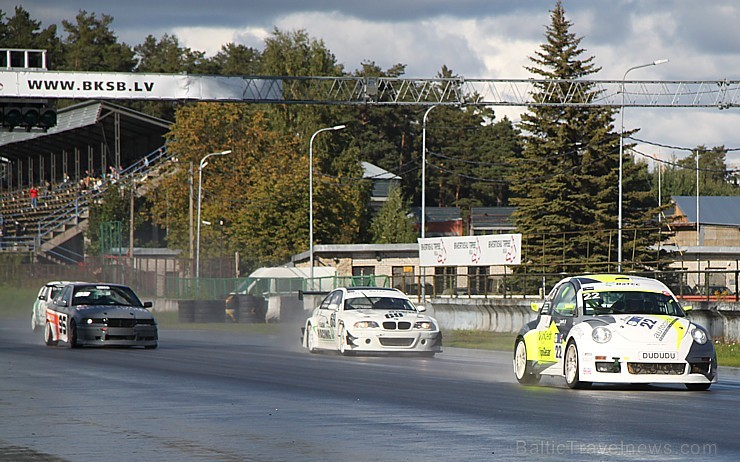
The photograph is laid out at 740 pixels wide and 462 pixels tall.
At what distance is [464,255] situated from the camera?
49219 mm

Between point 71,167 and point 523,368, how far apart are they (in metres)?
91.6

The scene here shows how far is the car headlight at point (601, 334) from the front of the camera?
17.2 meters

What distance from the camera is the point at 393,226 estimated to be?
9956 cm

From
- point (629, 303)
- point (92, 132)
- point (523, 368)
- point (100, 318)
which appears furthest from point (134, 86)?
point (92, 132)

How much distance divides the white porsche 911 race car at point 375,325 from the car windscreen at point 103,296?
16.0 ft

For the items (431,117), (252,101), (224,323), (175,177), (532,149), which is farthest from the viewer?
(431,117)

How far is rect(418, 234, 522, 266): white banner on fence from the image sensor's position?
149ft

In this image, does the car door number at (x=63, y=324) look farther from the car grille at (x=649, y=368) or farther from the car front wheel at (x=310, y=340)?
the car grille at (x=649, y=368)

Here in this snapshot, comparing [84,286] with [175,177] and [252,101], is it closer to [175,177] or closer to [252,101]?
[252,101]

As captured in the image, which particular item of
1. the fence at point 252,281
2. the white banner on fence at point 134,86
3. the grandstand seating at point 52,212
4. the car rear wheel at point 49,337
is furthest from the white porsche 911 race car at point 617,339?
the grandstand seating at point 52,212

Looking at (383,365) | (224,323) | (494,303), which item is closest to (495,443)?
(383,365)

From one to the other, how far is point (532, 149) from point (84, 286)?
48317 millimetres

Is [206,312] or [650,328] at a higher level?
[650,328]

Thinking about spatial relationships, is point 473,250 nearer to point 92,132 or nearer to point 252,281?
point 252,281
